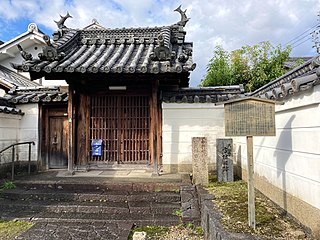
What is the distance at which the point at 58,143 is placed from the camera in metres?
9.93

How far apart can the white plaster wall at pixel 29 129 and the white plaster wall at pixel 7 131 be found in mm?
192

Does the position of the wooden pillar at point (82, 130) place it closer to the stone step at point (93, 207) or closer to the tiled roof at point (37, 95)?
the tiled roof at point (37, 95)

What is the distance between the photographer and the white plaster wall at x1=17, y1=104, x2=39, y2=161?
31.6ft

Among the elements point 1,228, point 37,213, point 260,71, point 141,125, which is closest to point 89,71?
point 141,125

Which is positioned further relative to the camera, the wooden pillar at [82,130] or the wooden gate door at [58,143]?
the wooden gate door at [58,143]

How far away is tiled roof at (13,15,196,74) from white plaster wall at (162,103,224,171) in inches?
69.8

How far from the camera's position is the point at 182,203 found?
234 inches

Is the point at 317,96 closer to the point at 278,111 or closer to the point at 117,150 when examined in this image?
the point at 278,111

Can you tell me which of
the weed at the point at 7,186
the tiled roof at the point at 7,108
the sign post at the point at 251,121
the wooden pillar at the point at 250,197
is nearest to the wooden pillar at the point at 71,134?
the weed at the point at 7,186

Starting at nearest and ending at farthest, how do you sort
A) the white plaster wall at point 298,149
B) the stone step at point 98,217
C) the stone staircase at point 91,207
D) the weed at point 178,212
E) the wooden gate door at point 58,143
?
the white plaster wall at point 298,149, the stone staircase at point 91,207, the stone step at point 98,217, the weed at point 178,212, the wooden gate door at point 58,143

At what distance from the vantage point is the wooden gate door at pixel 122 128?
9328mm

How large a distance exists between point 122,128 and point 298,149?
634 centimetres

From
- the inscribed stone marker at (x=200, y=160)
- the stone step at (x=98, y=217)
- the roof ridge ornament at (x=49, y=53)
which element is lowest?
the stone step at (x=98, y=217)

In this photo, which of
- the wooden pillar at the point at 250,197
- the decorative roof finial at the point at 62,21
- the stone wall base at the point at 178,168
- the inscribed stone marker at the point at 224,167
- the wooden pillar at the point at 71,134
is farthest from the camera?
the decorative roof finial at the point at 62,21
